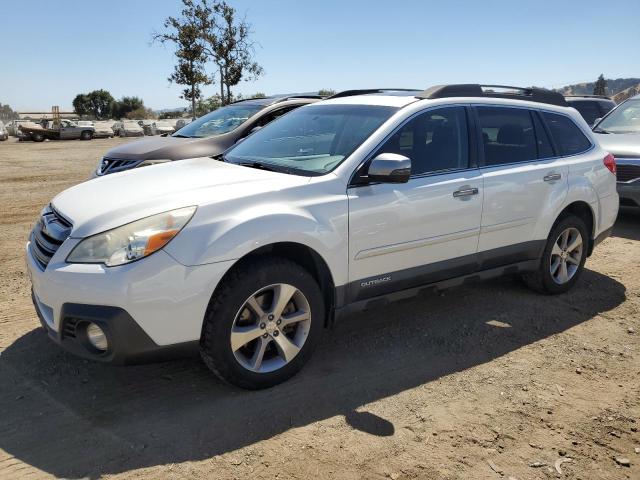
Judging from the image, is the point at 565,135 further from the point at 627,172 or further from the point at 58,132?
the point at 58,132

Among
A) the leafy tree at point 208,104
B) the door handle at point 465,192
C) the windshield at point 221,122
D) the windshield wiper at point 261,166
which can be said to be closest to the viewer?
the windshield wiper at point 261,166

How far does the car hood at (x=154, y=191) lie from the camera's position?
316cm

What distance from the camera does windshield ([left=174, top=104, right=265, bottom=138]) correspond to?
8.02 meters

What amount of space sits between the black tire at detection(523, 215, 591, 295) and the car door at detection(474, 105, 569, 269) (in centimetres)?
15

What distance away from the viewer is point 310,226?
344cm

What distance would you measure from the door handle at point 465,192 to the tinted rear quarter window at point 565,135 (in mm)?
1271

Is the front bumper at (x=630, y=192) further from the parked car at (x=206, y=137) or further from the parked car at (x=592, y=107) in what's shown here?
the parked car at (x=592, y=107)

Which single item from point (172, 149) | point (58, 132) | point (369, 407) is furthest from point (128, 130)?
point (369, 407)

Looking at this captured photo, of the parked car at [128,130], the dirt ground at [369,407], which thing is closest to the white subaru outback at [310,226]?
the dirt ground at [369,407]

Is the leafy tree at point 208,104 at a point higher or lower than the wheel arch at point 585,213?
higher

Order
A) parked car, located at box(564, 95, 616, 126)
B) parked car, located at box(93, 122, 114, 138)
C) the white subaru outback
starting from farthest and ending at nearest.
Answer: parked car, located at box(93, 122, 114, 138) → parked car, located at box(564, 95, 616, 126) → the white subaru outback

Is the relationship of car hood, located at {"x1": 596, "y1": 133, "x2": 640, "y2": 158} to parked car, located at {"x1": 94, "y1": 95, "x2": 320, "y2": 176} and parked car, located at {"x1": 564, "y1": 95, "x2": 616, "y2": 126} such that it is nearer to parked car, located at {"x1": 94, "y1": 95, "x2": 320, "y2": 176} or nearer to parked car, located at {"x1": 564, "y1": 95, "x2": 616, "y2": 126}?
parked car, located at {"x1": 94, "y1": 95, "x2": 320, "y2": 176}

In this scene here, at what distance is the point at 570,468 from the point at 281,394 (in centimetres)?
159

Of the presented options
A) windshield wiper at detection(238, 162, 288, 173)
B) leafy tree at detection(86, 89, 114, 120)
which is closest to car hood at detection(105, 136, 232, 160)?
windshield wiper at detection(238, 162, 288, 173)
